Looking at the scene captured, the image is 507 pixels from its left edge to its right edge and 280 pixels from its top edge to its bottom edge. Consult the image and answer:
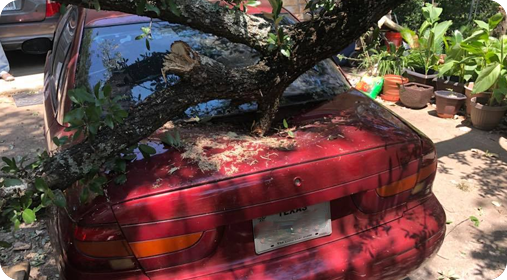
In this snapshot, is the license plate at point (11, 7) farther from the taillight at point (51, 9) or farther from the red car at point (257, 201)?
the red car at point (257, 201)

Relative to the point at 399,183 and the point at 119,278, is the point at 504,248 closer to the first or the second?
the point at 399,183

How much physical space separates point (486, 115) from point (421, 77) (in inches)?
52.0

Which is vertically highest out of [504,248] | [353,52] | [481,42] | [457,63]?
[481,42]

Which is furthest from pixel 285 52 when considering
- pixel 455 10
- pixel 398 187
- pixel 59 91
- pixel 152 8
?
pixel 455 10

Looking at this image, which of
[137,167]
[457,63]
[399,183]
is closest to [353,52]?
[457,63]

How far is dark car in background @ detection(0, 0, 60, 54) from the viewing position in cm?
745

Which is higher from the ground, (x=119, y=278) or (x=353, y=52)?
(x=119, y=278)

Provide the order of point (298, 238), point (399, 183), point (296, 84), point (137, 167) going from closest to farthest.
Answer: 1. point (137, 167)
2. point (298, 238)
3. point (399, 183)
4. point (296, 84)

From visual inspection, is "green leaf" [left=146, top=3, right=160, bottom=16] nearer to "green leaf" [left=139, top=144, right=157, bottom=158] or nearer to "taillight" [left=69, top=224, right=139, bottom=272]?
"green leaf" [left=139, top=144, right=157, bottom=158]

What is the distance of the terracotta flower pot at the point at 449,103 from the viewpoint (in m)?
5.35

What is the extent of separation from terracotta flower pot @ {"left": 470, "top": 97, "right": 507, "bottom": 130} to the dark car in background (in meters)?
7.09

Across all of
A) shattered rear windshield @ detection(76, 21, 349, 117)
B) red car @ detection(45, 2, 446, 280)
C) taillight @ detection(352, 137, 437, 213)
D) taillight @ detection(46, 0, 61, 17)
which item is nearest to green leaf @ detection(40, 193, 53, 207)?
red car @ detection(45, 2, 446, 280)

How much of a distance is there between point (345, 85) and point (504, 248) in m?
1.75

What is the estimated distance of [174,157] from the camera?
1.85 m
